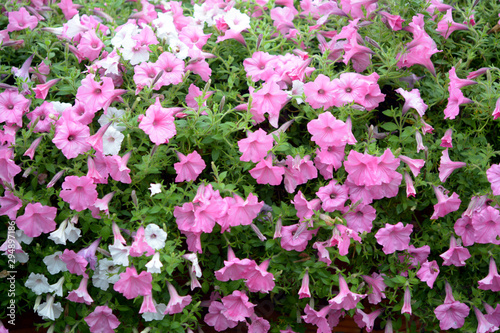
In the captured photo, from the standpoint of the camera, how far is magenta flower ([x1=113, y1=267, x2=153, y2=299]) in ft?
5.56

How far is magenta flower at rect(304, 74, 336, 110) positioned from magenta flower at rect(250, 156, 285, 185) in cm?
29

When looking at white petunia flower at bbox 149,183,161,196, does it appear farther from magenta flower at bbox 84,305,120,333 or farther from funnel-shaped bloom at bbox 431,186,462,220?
funnel-shaped bloom at bbox 431,186,462,220

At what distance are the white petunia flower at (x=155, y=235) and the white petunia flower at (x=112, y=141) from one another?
320 mm

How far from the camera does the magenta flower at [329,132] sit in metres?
1.83

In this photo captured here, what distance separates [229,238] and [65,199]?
0.65 metres

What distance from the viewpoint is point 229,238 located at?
Result: 196 cm

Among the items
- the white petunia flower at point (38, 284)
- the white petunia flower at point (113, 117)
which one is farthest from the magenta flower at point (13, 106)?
the white petunia flower at point (38, 284)

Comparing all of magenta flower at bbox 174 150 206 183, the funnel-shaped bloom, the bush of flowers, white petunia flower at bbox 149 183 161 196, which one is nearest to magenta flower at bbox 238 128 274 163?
the bush of flowers

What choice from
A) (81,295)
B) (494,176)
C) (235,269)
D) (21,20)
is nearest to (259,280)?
(235,269)

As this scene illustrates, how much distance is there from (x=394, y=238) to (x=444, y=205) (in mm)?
234

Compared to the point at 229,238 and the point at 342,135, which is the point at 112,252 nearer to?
the point at 229,238

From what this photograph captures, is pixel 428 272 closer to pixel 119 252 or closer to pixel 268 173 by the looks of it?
pixel 268 173

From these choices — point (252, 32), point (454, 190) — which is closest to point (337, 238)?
point (454, 190)

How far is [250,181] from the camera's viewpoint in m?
2.00
